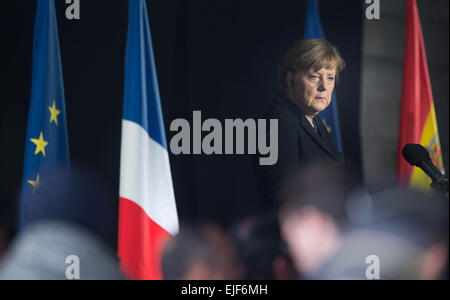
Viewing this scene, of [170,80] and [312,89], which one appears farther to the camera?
[170,80]

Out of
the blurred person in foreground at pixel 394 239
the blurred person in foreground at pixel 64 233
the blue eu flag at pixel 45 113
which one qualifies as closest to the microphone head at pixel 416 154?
the blurred person in foreground at pixel 394 239

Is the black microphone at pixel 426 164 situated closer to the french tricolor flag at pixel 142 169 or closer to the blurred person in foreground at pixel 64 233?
the french tricolor flag at pixel 142 169

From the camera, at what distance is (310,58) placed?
2.35 meters

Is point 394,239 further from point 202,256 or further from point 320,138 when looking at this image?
point 202,256

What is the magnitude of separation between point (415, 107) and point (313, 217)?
32.4 inches

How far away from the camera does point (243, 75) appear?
247cm

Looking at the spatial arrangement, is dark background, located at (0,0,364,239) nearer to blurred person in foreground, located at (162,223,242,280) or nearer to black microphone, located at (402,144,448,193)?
blurred person in foreground, located at (162,223,242,280)

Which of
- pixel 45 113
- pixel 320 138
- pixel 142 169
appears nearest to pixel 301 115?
pixel 320 138

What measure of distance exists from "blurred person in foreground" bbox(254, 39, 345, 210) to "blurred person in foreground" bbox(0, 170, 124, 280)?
0.77 metres

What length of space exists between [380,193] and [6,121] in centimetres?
191

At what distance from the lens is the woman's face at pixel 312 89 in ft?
7.56

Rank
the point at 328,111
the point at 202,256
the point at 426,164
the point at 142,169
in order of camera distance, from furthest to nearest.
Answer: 1. the point at 328,111
2. the point at 202,256
3. the point at 142,169
4. the point at 426,164

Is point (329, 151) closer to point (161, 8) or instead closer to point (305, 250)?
point (305, 250)

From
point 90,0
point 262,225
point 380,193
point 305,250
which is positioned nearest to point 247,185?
point 262,225
